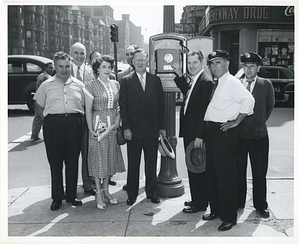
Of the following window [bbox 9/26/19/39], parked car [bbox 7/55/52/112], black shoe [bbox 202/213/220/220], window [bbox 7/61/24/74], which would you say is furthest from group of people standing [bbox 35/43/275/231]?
window [bbox 9/26/19/39]

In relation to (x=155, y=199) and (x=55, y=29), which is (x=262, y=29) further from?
(x=55, y=29)

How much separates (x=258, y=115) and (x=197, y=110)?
69cm

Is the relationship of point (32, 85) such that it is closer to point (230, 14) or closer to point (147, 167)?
point (147, 167)

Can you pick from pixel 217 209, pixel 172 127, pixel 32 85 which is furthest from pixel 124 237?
pixel 32 85

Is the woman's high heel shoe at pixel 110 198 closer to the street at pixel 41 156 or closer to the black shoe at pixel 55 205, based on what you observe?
the black shoe at pixel 55 205

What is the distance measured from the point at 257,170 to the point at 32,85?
35.7 feet

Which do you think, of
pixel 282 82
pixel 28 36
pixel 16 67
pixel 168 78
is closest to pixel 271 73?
pixel 282 82

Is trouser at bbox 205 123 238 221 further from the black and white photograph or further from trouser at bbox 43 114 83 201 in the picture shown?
trouser at bbox 43 114 83 201

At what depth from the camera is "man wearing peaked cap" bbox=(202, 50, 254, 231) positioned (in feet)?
13.1

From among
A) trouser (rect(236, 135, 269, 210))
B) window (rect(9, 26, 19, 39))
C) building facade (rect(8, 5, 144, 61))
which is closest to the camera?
trouser (rect(236, 135, 269, 210))

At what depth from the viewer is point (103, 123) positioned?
4.82m

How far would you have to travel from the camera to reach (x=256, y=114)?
4.43 m

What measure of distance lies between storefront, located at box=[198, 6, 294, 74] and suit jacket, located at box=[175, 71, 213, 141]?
733 inches
